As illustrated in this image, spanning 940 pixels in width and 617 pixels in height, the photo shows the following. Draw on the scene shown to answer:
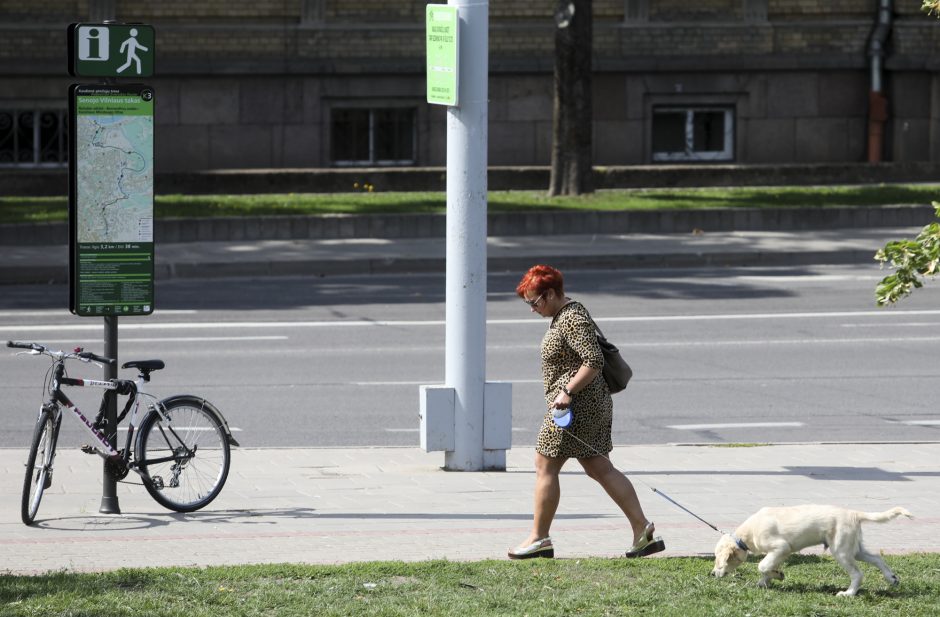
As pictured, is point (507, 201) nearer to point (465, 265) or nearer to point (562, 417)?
point (465, 265)

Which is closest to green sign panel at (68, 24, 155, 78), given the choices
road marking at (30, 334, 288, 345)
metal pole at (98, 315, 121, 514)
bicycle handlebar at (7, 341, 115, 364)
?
metal pole at (98, 315, 121, 514)

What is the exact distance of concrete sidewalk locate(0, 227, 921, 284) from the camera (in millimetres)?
21906

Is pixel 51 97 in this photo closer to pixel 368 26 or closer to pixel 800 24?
pixel 368 26

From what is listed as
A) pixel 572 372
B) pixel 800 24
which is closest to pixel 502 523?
pixel 572 372

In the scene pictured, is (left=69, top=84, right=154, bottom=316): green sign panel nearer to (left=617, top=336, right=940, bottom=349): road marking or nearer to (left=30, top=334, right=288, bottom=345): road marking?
(left=30, top=334, right=288, bottom=345): road marking

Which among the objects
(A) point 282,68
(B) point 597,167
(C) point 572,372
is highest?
(A) point 282,68

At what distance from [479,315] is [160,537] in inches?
116

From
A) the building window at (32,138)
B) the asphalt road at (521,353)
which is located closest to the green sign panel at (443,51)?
the asphalt road at (521,353)

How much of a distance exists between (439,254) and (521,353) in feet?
26.4

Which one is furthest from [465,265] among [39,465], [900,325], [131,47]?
[900,325]

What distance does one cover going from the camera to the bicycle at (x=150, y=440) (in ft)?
27.6

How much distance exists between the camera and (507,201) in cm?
2656

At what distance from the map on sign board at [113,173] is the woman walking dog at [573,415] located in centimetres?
252

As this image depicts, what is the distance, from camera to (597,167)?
30.7 meters
